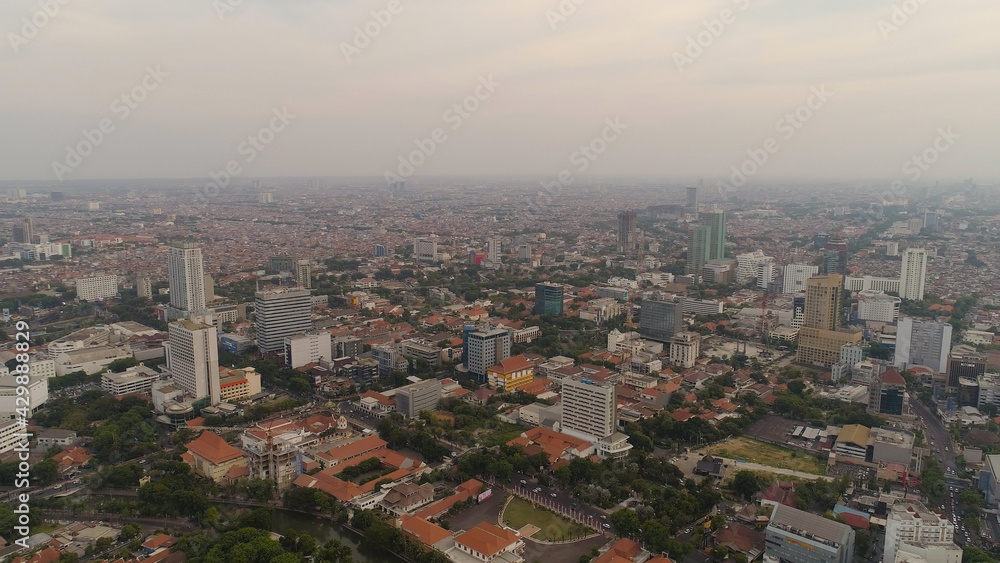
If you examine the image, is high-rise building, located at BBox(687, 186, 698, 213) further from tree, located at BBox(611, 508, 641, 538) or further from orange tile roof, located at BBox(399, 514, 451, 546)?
orange tile roof, located at BBox(399, 514, 451, 546)

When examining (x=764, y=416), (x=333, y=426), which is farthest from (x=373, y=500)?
(x=764, y=416)

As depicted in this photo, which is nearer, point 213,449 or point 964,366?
point 213,449

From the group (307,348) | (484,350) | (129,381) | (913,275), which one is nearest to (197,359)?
(129,381)

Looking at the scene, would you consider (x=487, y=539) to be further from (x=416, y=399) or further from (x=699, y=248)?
(x=699, y=248)

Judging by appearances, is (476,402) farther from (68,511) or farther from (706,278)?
(706,278)

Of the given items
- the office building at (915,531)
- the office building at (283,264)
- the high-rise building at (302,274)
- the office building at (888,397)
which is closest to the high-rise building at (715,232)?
the office building at (888,397)

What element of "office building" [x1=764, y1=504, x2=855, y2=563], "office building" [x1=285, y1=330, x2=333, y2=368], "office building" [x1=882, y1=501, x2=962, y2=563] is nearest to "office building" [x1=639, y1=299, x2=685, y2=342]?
"office building" [x1=285, y1=330, x2=333, y2=368]
